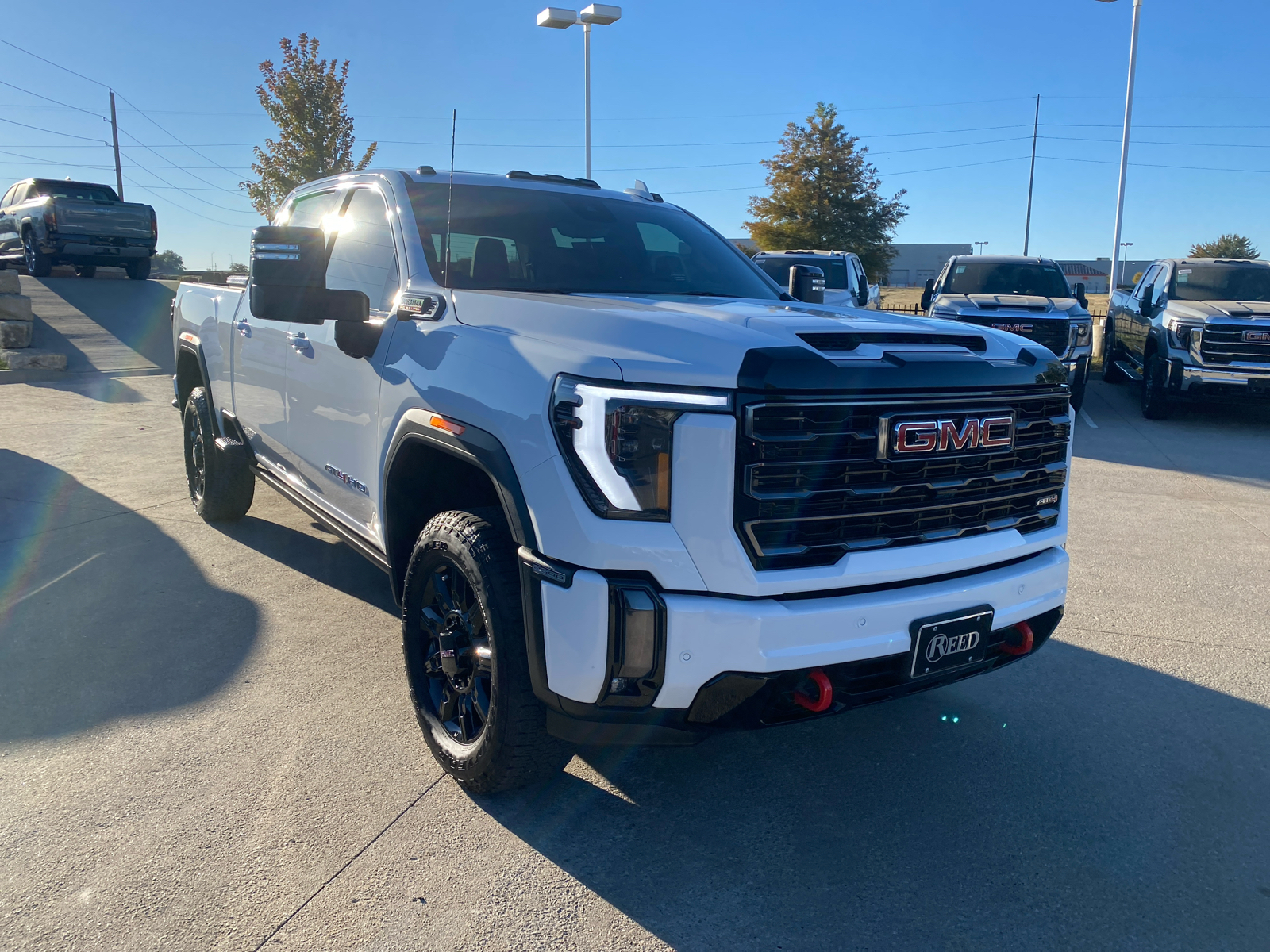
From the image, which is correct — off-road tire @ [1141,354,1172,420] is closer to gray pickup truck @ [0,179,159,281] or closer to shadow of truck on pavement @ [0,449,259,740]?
shadow of truck on pavement @ [0,449,259,740]

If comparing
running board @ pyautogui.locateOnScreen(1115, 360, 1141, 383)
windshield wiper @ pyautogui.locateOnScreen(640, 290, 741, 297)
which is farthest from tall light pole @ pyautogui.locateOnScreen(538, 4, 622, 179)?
windshield wiper @ pyautogui.locateOnScreen(640, 290, 741, 297)

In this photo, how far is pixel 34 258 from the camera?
65.3 feet

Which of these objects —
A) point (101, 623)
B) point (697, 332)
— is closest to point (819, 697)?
point (697, 332)

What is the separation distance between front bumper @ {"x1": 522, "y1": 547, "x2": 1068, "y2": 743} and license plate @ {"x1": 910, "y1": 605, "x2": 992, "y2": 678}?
31 millimetres

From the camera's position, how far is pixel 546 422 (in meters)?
2.51

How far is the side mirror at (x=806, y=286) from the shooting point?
4.53 meters

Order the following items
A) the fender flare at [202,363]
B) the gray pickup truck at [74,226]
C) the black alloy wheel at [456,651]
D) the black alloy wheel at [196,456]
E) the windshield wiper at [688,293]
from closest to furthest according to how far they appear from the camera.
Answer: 1. the black alloy wheel at [456,651]
2. the windshield wiper at [688,293]
3. the fender flare at [202,363]
4. the black alloy wheel at [196,456]
5. the gray pickup truck at [74,226]

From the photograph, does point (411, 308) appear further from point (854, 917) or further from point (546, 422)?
point (854, 917)

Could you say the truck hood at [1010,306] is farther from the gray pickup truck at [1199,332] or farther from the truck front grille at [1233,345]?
the truck front grille at [1233,345]

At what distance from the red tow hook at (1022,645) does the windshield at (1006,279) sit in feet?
34.8

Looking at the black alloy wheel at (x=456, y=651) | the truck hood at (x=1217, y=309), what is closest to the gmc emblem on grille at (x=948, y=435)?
the black alloy wheel at (x=456, y=651)

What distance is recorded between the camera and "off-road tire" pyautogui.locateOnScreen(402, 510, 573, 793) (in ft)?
8.73

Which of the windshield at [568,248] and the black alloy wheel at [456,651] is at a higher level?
the windshield at [568,248]

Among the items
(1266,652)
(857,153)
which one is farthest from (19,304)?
(857,153)
